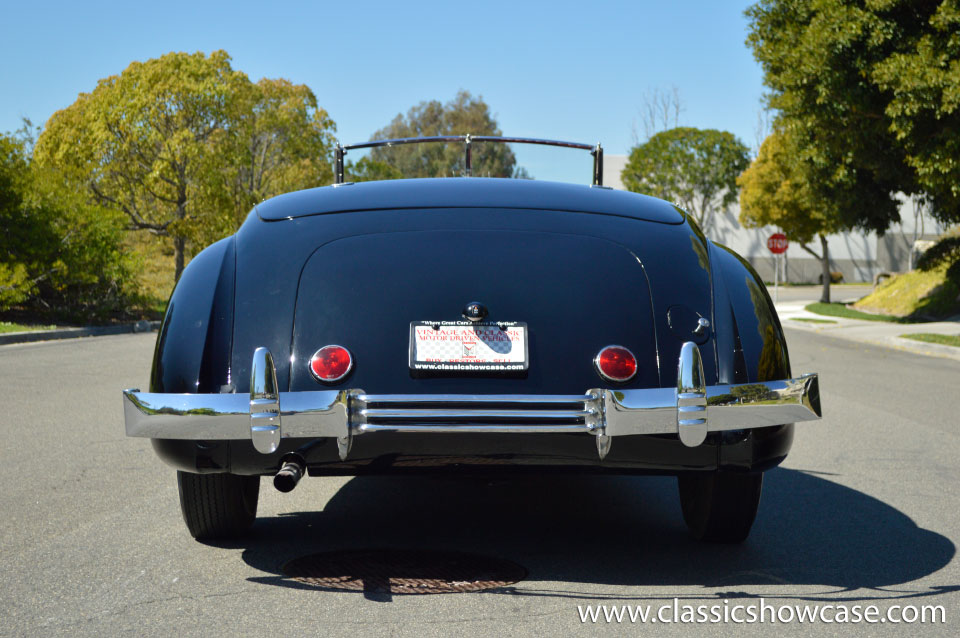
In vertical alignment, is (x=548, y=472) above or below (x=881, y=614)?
above

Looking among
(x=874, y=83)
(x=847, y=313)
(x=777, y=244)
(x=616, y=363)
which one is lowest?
(x=847, y=313)

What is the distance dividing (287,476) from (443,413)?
525 mm

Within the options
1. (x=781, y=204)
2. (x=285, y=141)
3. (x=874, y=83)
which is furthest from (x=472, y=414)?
(x=285, y=141)

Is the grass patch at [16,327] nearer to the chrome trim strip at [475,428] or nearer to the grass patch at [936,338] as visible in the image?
the grass patch at [936,338]

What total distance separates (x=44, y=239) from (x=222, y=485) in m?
17.8

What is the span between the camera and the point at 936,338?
1756 cm

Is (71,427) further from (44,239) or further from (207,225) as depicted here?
(207,225)

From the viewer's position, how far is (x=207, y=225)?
31.1 m

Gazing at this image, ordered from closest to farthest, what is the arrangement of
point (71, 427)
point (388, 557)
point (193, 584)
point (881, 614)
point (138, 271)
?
point (881, 614) < point (193, 584) < point (388, 557) < point (71, 427) < point (138, 271)

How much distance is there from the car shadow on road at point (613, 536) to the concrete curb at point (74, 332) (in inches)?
520

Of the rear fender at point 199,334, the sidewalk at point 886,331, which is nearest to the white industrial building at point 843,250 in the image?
the sidewalk at point 886,331

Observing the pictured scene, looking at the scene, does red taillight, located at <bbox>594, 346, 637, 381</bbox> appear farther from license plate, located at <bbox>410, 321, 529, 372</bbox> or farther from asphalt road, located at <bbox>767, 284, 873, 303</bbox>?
asphalt road, located at <bbox>767, 284, 873, 303</bbox>

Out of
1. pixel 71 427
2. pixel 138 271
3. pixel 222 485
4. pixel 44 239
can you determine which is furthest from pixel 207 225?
pixel 222 485

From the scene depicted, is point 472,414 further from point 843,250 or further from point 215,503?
point 843,250
